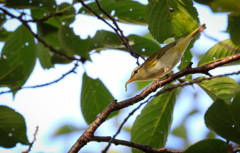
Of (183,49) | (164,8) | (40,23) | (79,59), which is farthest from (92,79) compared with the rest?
(164,8)

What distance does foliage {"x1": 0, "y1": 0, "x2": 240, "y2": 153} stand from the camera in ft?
5.57

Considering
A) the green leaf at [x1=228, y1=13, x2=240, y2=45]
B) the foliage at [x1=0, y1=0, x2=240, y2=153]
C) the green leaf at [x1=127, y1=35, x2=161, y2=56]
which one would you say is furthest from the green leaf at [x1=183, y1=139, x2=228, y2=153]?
the green leaf at [x1=127, y1=35, x2=161, y2=56]

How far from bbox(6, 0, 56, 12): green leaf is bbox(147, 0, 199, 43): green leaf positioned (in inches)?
58.7

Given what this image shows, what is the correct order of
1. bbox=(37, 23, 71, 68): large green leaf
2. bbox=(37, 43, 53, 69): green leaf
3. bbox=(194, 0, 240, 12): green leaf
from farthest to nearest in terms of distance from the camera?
bbox=(37, 43, 53, 69): green leaf
bbox=(37, 23, 71, 68): large green leaf
bbox=(194, 0, 240, 12): green leaf

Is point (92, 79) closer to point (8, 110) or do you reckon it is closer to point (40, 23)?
point (40, 23)

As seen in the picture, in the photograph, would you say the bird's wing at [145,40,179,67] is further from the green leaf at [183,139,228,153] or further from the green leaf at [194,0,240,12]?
the green leaf at [194,0,240,12]

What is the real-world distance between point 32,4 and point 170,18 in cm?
168

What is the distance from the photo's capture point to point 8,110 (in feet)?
7.81

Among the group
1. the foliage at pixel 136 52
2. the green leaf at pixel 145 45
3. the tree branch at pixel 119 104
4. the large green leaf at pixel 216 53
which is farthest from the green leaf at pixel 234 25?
the green leaf at pixel 145 45

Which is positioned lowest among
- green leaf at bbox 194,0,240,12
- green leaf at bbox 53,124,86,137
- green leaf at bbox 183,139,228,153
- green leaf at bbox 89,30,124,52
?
green leaf at bbox 53,124,86,137

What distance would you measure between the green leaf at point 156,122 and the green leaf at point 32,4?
173cm

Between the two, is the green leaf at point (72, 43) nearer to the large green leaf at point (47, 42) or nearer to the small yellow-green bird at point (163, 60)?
the large green leaf at point (47, 42)

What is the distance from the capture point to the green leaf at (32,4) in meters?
3.02

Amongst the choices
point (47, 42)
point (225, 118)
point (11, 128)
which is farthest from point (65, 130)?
point (225, 118)
